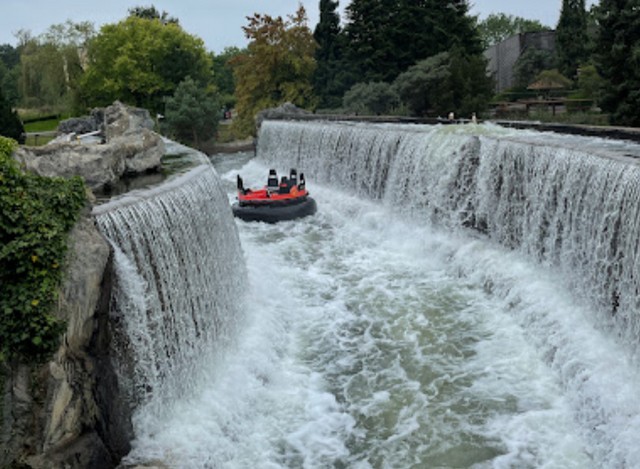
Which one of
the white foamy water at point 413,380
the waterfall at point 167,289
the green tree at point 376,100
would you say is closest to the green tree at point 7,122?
the white foamy water at point 413,380

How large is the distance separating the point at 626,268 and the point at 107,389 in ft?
24.1

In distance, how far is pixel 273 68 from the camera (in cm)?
4406

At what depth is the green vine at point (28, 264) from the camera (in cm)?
556

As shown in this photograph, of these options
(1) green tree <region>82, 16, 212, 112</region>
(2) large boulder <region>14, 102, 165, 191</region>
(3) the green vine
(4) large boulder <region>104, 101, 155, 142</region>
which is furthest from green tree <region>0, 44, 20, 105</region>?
(3) the green vine

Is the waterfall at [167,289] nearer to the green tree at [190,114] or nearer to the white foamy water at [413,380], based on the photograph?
the white foamy water at [413,380]

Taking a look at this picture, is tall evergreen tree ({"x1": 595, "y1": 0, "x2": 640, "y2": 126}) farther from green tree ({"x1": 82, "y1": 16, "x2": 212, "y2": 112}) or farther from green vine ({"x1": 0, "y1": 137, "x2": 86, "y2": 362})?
green tree ({"x1": 82, "y1": 16, "x2": 212, "y2": 112})

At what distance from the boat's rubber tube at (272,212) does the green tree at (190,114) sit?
21.0 meters

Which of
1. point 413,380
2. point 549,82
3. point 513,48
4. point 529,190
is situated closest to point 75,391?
point 413,380

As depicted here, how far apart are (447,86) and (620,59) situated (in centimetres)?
953

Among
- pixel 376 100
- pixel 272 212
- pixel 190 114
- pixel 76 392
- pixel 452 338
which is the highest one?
pixel 376 100

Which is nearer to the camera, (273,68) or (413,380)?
(413,380)

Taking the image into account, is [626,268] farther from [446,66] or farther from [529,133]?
[446,66]

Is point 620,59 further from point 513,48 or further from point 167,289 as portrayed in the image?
point 513,48

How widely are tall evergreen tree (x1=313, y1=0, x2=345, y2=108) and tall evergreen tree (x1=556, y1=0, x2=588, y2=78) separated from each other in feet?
49.2
